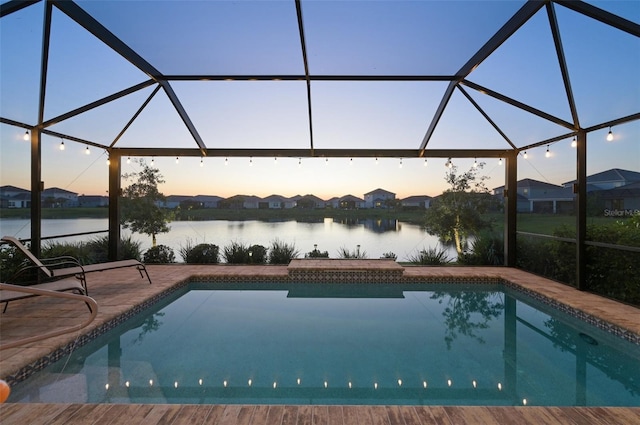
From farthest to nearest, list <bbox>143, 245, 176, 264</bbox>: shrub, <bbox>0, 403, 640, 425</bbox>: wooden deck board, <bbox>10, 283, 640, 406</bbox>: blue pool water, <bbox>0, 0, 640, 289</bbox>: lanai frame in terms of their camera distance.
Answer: <bbox>143, 245, 176, 264</bbox>: shrub < <bbox>0, 0, 640, 289</bbox>: lanai frame < <bbox>10, 283, 640, 406</bbox>: blue pool water < <bbox>0, 403, 640, 425</bbox>: wooden deck board

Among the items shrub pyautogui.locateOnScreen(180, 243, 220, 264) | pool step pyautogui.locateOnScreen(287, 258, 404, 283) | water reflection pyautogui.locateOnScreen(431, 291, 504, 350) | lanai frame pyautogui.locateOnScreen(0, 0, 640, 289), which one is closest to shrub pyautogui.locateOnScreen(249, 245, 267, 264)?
shrub pyautogui.locateOnScreen(180, 243, 220, 264)

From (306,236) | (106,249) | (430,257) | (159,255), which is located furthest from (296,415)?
(106,249)

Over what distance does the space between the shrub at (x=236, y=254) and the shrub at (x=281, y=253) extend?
63cm

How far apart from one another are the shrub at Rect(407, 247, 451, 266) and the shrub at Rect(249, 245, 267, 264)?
376 cm

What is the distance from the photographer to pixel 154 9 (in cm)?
425

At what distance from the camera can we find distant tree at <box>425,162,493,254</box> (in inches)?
340

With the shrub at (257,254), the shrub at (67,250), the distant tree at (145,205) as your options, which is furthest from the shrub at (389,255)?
the shrub at (67,250)

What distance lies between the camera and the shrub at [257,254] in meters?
8.56

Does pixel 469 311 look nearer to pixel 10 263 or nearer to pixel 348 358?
pixel 348 358

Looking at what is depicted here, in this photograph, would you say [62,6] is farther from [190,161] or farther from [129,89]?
[190,161]

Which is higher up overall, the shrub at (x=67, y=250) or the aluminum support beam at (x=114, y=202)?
the aluminum support beam at (x=114, y=202)

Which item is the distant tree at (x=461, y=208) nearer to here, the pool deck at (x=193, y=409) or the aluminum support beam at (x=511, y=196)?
the aluminum support beam at (x=511, y=196)

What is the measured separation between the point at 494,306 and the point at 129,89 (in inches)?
301

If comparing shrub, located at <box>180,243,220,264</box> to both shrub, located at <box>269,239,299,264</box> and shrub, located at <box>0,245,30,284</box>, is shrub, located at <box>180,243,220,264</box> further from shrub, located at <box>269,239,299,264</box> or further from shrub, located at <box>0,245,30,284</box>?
shrub, located at <box>0,245,30,284</box>
